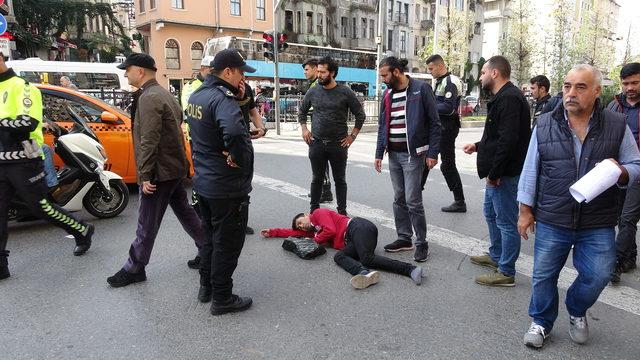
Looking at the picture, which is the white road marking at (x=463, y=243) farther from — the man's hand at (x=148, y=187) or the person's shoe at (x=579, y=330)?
the man's hand at (x=148, y=187)

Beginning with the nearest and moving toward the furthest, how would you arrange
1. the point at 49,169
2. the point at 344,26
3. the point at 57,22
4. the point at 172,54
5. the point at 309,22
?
the point at 49,169
the point at 57,22
the point at 172,54
the point at 309,22
the point at 344,26

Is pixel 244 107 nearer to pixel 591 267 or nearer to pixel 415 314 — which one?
pixel 415 314

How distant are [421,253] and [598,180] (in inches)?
85.2

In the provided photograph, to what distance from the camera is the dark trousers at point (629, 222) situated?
4082 mm

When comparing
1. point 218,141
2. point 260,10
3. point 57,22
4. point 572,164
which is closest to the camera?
point 572,164

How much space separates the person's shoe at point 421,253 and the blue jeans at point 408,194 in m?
0.04

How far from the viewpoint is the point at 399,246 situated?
477 cm

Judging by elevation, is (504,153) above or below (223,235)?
above

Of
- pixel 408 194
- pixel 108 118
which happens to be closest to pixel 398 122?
pixel 408 194

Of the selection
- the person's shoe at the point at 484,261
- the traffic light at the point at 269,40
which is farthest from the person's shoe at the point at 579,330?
the traffic light at the point at 269,40

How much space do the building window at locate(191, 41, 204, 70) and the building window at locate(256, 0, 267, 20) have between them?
226 inches

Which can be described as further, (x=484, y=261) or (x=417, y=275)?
(x=484, y=261)

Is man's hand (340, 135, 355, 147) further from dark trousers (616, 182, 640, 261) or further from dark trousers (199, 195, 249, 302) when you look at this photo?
dark trousers (616, 182, 640, 261)

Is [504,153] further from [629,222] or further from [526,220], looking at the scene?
[629,222]
